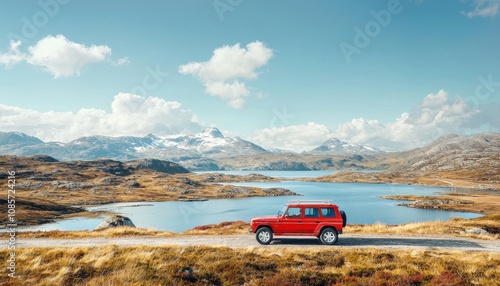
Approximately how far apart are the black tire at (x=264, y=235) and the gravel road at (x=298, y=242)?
0.35 m

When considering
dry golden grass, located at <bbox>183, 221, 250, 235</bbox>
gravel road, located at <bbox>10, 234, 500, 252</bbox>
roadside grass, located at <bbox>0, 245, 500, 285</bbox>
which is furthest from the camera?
dry golden grass, located at <bbox>183, 221, 250, 235</bbox>

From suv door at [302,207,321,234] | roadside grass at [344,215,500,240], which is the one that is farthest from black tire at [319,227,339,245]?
roadside grass at [344,215,500,240]

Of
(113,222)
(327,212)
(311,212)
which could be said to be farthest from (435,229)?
(113,222)

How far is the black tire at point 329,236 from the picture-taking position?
2191cm

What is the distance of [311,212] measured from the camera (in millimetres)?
22094

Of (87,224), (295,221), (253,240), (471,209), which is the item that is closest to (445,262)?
(295,221)

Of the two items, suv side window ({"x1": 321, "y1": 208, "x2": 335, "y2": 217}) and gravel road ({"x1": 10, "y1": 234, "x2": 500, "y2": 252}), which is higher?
suv side window ({"x1": 321, "y1": 208, "x2": 335, "y2": 217})

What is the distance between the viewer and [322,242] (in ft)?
72.1

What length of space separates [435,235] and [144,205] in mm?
129018

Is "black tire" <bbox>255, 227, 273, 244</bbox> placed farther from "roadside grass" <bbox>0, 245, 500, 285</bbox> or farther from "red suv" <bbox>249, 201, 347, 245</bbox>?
"roadside grass" <bbox>0, 245, 500, 285</bbox>

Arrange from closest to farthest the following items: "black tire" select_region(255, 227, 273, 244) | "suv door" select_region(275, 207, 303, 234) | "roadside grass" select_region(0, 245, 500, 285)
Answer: "roadside grass" select_region(0, 245, 500, 285)
"suv door" select_region(275, 207, 303, 234)
"black tire" select_region(255, 227, 273, 244)

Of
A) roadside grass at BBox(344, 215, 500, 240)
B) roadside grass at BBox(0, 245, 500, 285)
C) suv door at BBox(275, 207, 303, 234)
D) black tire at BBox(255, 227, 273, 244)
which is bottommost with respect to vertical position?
roadside grass at BBox(344, 215, 500, 240)

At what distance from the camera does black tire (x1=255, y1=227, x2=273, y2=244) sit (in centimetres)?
2218

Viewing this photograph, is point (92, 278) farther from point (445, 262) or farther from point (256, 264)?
point (445, 262)
